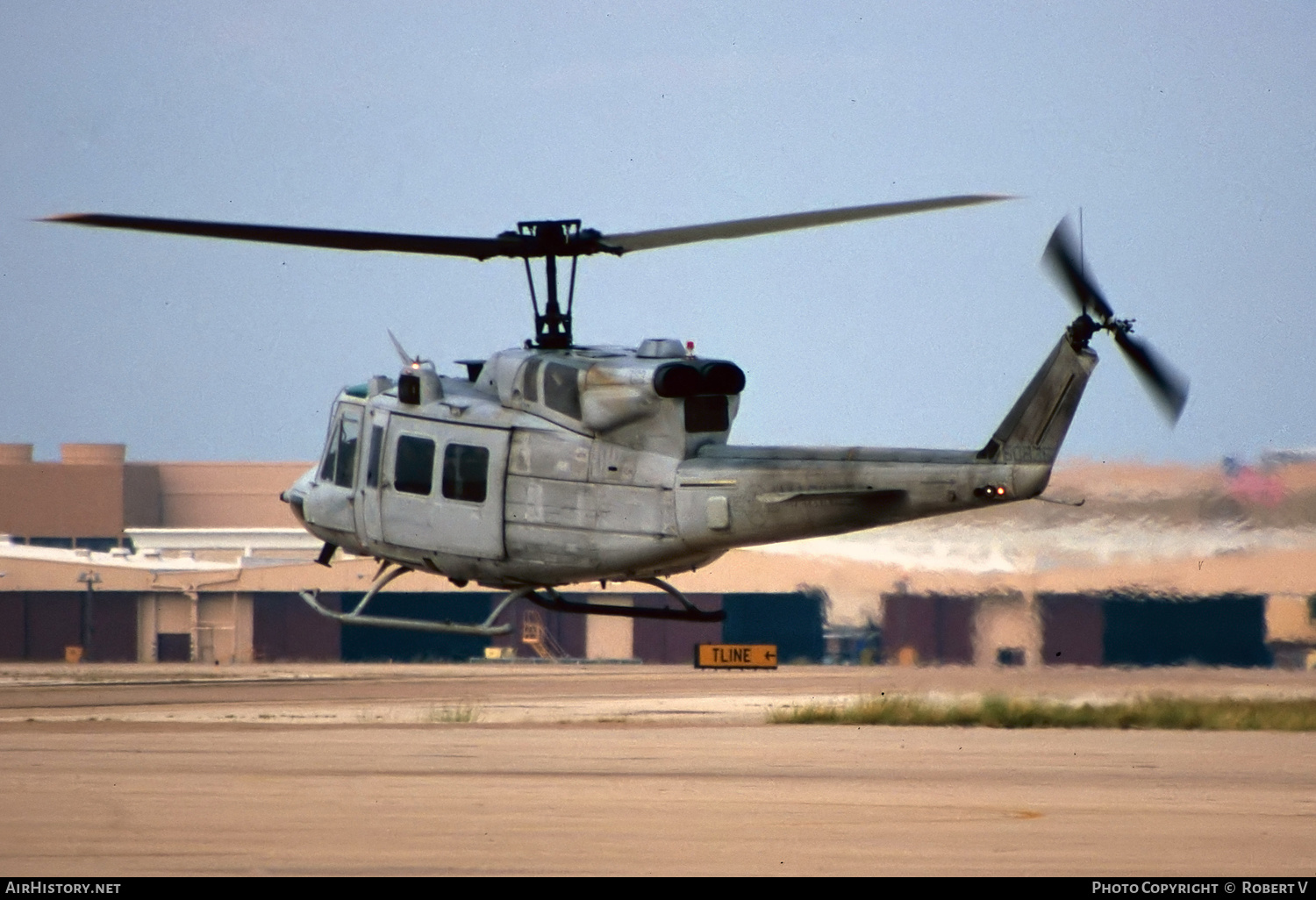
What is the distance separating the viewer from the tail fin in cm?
2248

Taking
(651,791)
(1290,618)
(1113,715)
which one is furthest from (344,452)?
(1290,618)

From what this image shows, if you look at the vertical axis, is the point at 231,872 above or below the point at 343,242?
below

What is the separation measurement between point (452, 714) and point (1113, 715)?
1310 cm

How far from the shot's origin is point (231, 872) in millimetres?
16094

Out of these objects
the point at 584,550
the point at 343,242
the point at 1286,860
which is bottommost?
the point at 1286,860

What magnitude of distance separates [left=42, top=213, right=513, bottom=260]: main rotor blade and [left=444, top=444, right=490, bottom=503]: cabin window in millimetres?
2630

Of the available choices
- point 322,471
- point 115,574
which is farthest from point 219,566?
point 322,471

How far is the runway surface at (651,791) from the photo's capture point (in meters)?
17.3

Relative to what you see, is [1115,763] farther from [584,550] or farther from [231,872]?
[231,872]

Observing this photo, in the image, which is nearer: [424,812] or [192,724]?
[424,812]

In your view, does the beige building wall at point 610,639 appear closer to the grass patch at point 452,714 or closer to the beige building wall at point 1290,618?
the grass patch at point 452,714

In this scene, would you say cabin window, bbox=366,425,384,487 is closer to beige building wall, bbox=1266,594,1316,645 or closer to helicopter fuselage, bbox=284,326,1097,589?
helicopter fuselage, bbox=284,326,1097,589

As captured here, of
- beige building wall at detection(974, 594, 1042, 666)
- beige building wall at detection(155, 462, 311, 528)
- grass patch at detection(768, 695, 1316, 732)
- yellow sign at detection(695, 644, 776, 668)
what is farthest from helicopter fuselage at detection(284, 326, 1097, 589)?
beige building wall at detection(155, 462, 311, 528)

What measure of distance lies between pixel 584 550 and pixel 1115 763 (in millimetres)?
8376
